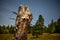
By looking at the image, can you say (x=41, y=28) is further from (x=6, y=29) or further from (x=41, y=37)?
(x=6, y=29)

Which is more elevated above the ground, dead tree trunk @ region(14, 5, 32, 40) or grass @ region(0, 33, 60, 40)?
dead tree trunk @ region(14, 5, 32, 40)

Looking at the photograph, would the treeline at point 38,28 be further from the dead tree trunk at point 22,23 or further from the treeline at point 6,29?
the dead tree trunk at point 22,23

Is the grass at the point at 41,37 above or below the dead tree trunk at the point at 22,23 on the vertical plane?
below

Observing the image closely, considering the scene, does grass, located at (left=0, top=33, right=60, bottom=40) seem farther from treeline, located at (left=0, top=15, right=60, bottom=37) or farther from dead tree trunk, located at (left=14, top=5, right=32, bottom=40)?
dead tree trunk, located at (left=14, top=5, right=32, bottom=40)

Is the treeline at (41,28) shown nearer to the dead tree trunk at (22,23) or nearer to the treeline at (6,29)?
the treeline at (6,29)

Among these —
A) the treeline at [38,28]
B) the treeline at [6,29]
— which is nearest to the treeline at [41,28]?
the treeline at [38,28]

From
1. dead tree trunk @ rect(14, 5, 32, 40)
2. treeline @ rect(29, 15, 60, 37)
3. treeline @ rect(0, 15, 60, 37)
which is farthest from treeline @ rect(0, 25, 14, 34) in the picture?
dead tree trunk @ rect(14, 5, 32, 40)

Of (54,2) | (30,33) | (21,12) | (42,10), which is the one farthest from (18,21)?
(54,2)

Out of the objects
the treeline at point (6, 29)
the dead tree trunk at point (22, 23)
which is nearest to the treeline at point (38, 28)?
the treeline at point (6, 29)

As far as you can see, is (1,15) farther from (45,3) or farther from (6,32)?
(45,3)

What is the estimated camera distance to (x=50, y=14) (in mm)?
2990

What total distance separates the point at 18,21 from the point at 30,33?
1.64ft

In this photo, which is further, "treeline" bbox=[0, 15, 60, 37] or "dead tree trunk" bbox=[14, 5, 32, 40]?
"treeline" bbox=[0, 15, 60, 37]

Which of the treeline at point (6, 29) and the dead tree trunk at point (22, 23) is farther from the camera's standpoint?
the treeline at point (6, 29)
